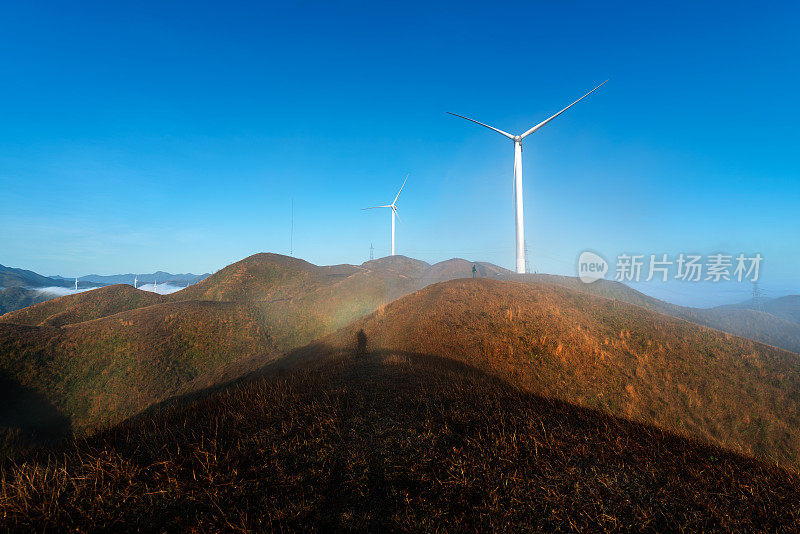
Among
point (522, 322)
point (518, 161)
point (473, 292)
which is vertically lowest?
point (522, 322)

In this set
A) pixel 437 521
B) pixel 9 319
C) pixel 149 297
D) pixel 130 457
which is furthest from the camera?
pixel 149 297

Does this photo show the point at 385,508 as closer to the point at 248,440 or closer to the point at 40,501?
the point at 248,440

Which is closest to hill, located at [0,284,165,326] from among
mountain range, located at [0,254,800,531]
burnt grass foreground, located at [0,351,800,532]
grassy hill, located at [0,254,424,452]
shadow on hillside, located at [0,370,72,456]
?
grassy hill, located at [0,254,424,452]

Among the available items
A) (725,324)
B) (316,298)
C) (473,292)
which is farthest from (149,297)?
(725,324)

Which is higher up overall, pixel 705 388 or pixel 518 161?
pixel 518 161

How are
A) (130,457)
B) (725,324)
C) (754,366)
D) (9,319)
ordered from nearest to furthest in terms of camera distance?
(130,457)
(754,366)
(9,319)
(725,324)

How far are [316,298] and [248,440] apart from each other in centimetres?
5914

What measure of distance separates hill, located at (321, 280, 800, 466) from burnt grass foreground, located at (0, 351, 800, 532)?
22.8 feet

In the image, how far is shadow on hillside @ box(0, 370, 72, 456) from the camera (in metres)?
27.0

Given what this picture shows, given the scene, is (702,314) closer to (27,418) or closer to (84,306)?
(27,418)

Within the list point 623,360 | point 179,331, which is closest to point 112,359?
point 179,331

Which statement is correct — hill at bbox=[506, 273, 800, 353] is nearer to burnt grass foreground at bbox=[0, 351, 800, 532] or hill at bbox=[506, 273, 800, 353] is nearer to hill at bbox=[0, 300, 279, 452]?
burnt grass foreground at bbox=[0, 351, 800, 532]

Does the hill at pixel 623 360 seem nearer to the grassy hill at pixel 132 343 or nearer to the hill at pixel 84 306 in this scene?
the grassy hill at pixel 132 343

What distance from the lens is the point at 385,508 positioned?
6.02 meters
